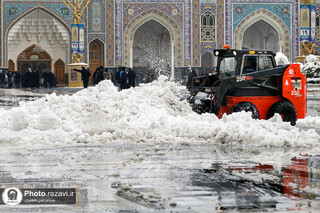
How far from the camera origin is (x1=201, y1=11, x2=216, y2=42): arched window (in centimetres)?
3111

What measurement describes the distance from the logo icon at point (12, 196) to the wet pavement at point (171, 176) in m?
0.14

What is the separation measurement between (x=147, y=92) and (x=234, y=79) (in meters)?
2.14

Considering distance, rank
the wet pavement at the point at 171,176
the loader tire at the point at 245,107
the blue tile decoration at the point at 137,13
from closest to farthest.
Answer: the wet pavement at the point at 171,176 → the loader tire at the point at 245,107 → the blue tile decoration at the point at 137,13

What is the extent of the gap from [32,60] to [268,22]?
14311 millimetres

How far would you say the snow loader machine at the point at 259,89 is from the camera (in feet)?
30.7

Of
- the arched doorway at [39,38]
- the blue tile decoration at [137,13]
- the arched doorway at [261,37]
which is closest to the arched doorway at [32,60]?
the arched doorway at [39,38]

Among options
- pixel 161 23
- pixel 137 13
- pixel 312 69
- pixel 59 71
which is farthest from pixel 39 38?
pixel 312 69

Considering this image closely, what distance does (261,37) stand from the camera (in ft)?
119

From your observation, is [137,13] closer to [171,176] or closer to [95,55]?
[95,55]

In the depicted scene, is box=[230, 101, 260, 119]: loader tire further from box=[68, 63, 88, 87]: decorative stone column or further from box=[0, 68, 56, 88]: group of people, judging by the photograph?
box=[0, 68, 56, 88]: group of people

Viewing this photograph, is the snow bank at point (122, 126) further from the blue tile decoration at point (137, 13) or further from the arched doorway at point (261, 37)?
the arched doorway at point (261, 37)

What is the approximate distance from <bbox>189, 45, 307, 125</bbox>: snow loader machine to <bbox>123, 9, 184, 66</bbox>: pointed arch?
2092 cm

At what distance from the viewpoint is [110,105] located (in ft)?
31.9

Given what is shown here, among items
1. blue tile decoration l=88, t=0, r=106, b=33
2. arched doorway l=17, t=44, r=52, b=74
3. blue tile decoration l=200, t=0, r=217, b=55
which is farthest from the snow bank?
arched doorway l=17, t=44, r=52, b=74
